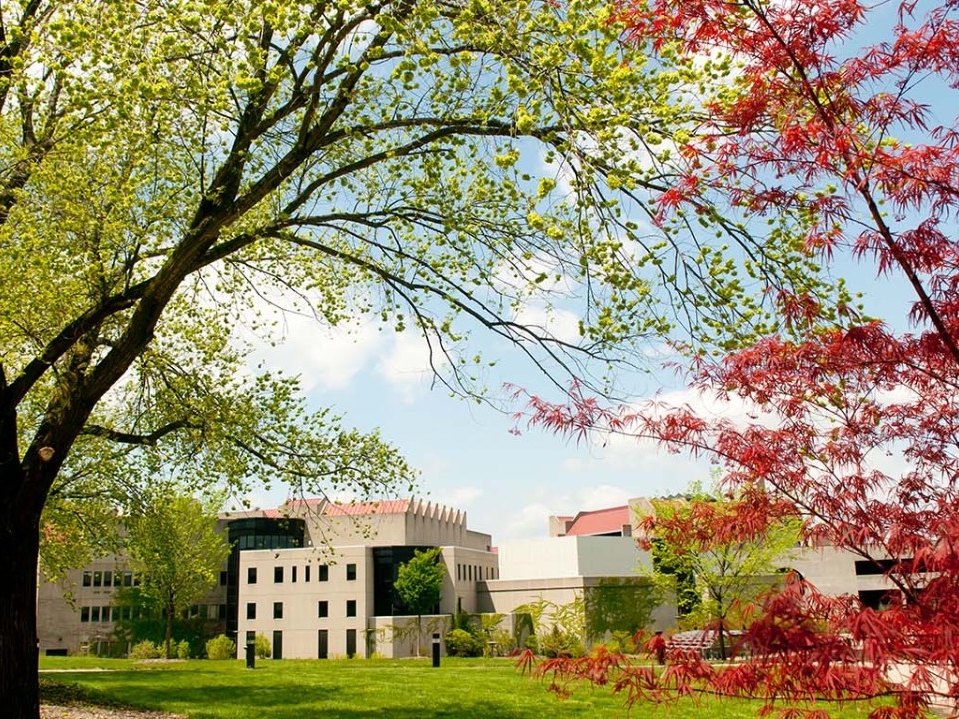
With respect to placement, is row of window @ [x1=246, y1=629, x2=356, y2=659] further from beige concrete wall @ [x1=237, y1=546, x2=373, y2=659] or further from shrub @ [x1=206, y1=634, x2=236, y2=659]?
shrub @ [x1=206, y1=634, x2=236, y2=659]

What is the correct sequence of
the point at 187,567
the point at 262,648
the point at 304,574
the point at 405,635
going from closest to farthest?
the point at 187,567 < the point at 405,635 < the point at 262,648 < the point at 304,574

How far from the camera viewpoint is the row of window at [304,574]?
51.7m

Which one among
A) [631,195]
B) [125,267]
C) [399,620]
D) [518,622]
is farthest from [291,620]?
[631,195]

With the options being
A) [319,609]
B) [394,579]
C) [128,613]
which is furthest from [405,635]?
[128,613]

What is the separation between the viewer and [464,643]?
146 feet

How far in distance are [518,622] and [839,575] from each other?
67.7ft

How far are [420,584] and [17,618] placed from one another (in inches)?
1538

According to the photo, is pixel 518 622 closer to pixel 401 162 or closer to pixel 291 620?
pixel 291 620

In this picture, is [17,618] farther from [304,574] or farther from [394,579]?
[304,574]

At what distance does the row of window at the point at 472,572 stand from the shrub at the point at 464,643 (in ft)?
23.9

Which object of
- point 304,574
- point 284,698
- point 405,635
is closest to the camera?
point 284,698

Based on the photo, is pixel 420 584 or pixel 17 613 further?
pixel 420 584

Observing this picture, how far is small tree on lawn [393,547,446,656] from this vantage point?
158 ft

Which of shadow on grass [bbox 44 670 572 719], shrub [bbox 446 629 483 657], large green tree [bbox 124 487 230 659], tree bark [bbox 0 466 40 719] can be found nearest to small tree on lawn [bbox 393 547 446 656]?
shrub [bbox 446 629 483 657]
